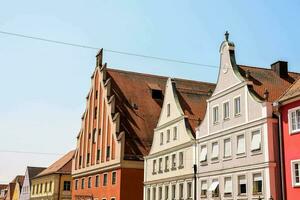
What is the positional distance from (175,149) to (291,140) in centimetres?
1660

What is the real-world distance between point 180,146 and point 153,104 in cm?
2333

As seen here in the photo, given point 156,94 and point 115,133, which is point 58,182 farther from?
point 115,133

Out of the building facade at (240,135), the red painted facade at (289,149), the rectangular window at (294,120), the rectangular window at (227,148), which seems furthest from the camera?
the rectangular window at (227,148)

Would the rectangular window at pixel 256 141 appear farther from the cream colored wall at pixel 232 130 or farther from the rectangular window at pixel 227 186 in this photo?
the rectangular window at pixel 227 186

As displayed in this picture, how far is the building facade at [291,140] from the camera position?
104ft

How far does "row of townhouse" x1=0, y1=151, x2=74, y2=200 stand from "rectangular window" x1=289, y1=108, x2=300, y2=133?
2221 inches

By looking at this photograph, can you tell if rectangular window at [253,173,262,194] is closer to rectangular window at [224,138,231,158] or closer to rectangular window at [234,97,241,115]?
rectangular window at [224,138,231,158]

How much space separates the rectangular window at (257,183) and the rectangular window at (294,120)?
14.2 ft

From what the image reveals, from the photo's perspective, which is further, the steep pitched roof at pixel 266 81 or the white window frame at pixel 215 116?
the white window frame at pixel 215 116

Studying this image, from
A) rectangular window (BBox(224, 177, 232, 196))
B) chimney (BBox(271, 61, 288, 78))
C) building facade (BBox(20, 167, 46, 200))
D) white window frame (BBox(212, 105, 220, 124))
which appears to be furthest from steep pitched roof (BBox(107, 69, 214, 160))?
building facade (BBox(20, 167, 46, 200))

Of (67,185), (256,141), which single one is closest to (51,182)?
(67,185)

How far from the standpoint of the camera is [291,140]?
32531mm

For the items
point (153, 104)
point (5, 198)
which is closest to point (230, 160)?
point (153, 104)

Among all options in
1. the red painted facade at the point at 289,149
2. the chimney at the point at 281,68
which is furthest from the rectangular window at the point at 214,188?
the chimney at the point at 281,68
